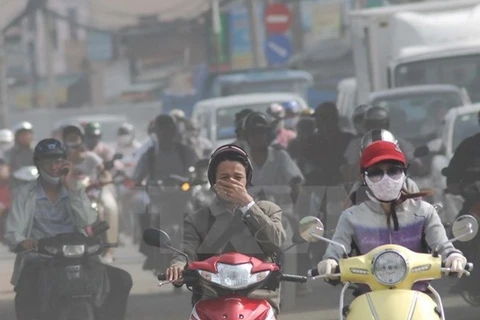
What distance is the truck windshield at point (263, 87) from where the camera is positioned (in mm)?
36125

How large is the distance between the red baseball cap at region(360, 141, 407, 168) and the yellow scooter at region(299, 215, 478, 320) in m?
0.41

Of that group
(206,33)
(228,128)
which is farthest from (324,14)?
(228,128)

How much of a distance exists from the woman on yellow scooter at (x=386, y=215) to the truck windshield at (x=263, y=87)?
27725 mm

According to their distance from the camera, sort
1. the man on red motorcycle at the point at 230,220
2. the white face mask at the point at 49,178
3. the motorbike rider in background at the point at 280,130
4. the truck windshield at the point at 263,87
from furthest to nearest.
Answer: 1. the truck windshield at the point at 263,87
2. the motorbike rider in background at the point at 280,130
3. the white face mask at the point at 49,178
4. the man on red motorcycle at the point at 230,220

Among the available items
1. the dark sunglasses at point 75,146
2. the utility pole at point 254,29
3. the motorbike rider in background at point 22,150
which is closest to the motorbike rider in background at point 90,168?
the dark sunglasses at point 75,146

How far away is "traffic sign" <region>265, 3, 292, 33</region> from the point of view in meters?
41.1

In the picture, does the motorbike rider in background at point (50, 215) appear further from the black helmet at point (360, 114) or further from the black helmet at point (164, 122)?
the black helmet at point (164, 122)

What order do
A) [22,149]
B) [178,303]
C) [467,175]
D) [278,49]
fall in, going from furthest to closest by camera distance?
[278,49]
[22,149]
[178,303]
[467,175]

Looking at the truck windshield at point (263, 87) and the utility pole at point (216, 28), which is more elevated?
the utility pole at point (216, 28)

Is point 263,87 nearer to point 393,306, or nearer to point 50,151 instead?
point 50,151

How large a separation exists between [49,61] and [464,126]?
3412 cm

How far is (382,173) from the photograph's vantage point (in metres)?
7.90

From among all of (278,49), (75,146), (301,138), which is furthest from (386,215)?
(278,49)

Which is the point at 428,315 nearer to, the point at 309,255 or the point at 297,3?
the point at 309,255
